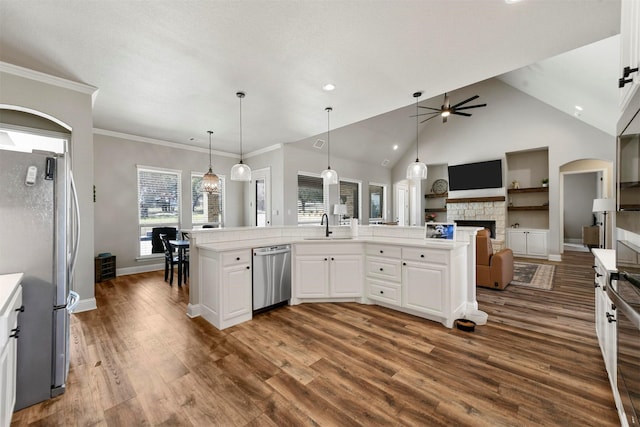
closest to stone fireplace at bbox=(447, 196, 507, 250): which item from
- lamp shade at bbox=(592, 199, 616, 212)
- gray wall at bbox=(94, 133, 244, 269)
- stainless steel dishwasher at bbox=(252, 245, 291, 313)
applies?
lamp shade at bbox=(592, 199, 616, 212)

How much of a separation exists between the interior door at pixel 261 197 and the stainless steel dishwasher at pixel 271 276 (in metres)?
3.28

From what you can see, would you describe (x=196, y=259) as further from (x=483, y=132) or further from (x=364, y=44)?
(x=483, y=132)

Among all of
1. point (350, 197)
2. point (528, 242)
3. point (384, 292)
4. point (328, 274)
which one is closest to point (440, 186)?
point (528, 242)

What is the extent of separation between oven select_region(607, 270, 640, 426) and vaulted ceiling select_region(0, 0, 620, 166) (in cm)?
215

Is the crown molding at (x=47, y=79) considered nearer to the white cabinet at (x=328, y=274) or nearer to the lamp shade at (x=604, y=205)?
the white cabinet at (x=328, y=274)

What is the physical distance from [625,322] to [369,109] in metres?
3.87

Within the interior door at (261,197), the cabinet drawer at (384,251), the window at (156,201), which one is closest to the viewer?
the cabinet drawer at (384,251)

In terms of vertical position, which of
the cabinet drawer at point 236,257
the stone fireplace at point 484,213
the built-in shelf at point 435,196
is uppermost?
the built-in shelf at point 435,196

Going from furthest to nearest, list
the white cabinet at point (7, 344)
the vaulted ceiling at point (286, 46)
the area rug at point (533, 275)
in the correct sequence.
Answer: the area rug at point (533, 275) → the vaulted ceiling at point (286, 46) → the white cabinet at point (7, 344)

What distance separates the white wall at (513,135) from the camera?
250 inches

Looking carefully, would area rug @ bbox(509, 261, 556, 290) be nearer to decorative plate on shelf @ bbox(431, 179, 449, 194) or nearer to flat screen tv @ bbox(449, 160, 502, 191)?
flat screen tv @ bbox(449, 160, 502, 191)

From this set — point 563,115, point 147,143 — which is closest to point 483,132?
point 563,115

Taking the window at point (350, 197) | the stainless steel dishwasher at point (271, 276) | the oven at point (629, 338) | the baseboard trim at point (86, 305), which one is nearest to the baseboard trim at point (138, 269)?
the baseboard trim at point (86, 305)

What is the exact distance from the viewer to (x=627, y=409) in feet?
4.16
